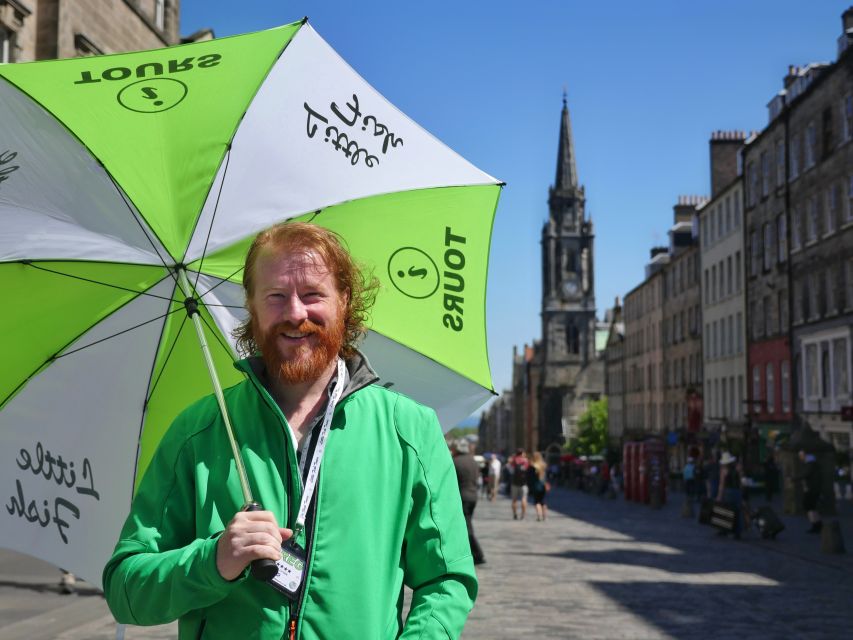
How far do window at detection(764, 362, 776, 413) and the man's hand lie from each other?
167ft

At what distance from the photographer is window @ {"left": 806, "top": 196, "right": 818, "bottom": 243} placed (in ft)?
147

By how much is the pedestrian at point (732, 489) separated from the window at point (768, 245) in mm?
29104

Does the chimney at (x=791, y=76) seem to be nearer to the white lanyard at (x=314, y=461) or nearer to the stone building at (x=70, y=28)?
the stone building at (x=70, y=28)

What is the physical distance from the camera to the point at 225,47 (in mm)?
3963

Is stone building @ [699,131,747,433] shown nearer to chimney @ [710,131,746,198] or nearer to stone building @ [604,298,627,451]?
chimney @ [710,131,746,198]

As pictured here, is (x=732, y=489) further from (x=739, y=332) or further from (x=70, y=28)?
(x=739, y=332)

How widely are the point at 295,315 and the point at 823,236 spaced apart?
43.6 metres

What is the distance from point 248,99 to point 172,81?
0.25 m

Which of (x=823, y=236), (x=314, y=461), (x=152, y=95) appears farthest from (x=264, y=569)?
(x=823, y=236)

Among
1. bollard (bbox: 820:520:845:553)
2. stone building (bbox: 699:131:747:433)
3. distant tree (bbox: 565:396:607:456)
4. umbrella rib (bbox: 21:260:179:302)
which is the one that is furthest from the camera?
distant tree (bbox: 565:396:607:456)

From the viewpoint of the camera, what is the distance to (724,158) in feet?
214

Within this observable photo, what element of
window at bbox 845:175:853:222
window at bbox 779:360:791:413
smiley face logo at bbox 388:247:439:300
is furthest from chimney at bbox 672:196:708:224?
smiley face logo at bbox 388:247:439:300

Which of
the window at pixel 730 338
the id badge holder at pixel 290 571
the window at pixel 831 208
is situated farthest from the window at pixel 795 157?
the id badge holder at pixel 290 571

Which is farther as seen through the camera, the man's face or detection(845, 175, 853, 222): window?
Answer: detection(845, 175, 853, 222): window
